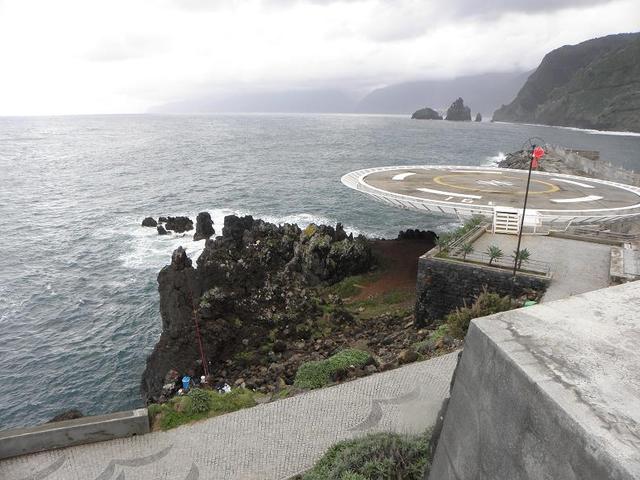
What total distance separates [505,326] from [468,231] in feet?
66.9

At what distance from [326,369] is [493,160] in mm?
93993

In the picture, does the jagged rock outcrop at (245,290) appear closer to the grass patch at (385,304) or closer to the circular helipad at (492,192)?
the grass patch at (385,304)

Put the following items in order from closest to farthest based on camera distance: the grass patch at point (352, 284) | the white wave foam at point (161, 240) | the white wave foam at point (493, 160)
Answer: the grass patch at point (352, 284), the white wave foam at point (161, 240), the white wave foam at point (493, 160)

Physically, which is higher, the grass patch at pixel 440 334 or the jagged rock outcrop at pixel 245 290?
the grass patch at pixel 440 334

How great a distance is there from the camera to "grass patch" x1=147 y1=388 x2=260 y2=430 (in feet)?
40.9

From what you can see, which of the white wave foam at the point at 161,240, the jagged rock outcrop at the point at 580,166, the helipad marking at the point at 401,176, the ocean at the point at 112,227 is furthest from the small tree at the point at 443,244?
the jagged rock outcrop at the point at 580,166

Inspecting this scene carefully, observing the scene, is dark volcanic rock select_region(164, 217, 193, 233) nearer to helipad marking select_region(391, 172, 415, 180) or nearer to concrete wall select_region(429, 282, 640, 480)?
helipad marking select_region(391, 172, 415, 180)

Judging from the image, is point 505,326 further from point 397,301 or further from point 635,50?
point 635,50

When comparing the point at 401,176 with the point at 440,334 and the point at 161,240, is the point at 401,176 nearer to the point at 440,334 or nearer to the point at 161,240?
the point at 440,334

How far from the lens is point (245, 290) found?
2848cm

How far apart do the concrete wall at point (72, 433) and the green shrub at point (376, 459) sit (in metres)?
5.29

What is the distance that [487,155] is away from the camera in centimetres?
10788

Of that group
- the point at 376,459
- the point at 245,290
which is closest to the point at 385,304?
the point at 245,290

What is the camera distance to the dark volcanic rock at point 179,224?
154ft
